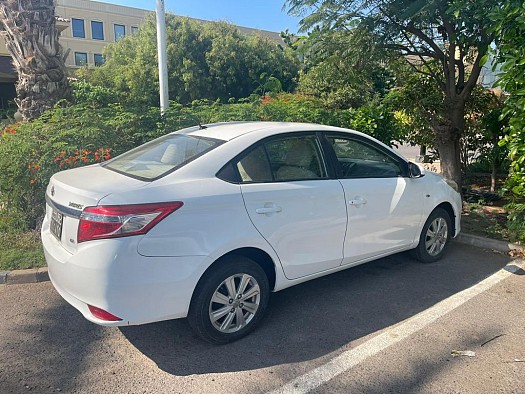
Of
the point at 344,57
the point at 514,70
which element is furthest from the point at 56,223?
the point at 344,57

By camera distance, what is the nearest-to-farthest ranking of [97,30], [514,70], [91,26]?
[514,70], [91,26], [97,30]

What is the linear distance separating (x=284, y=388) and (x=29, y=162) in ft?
14.8

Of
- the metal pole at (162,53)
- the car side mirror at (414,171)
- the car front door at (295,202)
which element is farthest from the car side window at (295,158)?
the metal pole at (162,53)

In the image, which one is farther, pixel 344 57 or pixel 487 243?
pixel 344 57

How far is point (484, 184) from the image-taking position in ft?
29.7

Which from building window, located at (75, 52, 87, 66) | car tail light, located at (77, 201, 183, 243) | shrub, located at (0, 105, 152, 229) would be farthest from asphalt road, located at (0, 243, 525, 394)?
building window, located at (75, 52, 87, 66)

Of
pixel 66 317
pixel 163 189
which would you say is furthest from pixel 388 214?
pixel 66 317

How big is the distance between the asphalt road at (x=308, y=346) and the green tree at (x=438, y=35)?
3.22 m

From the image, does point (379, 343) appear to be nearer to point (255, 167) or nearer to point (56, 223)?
point (255, 167)

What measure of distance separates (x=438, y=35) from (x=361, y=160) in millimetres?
4100

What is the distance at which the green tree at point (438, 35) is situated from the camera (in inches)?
220

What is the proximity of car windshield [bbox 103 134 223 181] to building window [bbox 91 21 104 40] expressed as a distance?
5024 centimetres

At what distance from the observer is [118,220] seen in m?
2.73

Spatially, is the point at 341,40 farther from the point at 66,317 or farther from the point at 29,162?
the point at 66,317
